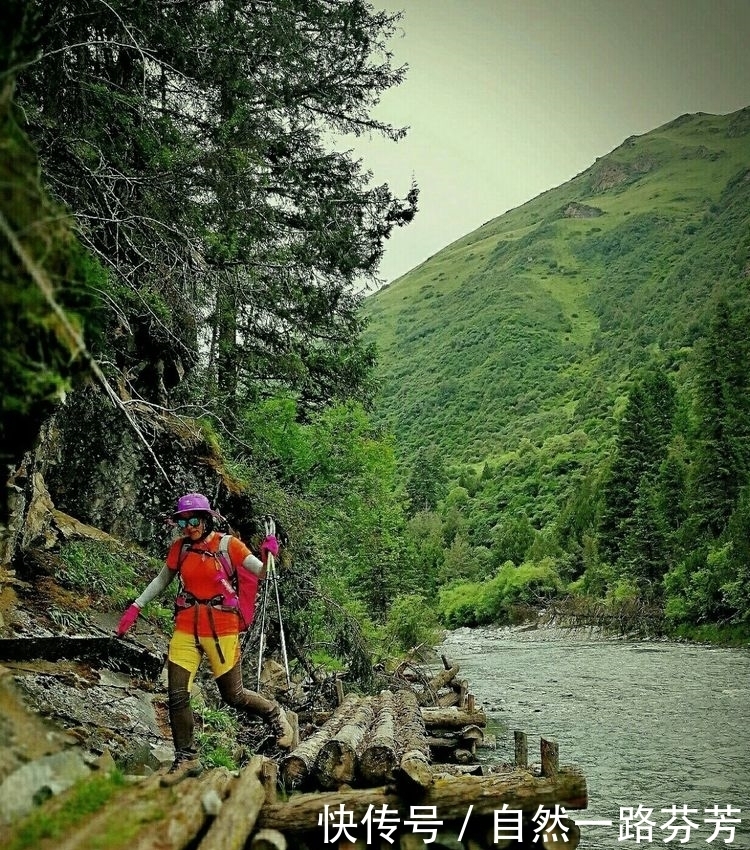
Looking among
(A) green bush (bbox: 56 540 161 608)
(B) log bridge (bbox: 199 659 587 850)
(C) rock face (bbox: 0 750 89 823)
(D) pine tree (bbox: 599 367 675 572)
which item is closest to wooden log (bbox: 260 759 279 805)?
(B) log bridge (bbox: 199 659 587 850)

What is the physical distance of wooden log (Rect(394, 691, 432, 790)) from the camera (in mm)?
6070

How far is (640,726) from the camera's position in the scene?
58.3 ft

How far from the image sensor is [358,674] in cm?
1773

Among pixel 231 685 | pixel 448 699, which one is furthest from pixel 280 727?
pixel 448 699

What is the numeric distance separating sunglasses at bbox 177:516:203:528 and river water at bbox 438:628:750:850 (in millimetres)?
6578

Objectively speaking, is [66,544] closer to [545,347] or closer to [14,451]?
[14,451]

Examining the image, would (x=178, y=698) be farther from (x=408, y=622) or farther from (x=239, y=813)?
(x=408, y=622)

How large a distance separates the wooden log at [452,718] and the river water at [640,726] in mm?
708

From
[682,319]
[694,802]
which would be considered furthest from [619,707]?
[682,319]

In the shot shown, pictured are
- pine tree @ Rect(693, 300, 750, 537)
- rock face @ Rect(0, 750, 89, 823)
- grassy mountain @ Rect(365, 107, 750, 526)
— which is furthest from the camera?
grassy mountain @ Rect(365, 107, 750, 526)

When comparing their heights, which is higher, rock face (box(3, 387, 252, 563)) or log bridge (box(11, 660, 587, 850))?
rock face (box(3, 387, 252, 563))

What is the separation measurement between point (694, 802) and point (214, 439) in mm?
8493

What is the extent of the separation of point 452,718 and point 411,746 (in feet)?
19.5

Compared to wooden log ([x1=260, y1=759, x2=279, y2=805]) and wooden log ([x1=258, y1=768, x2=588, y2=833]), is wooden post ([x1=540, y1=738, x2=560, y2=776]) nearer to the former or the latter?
wooden log ([x1=258, y1=768, x2=588, y2=833])
